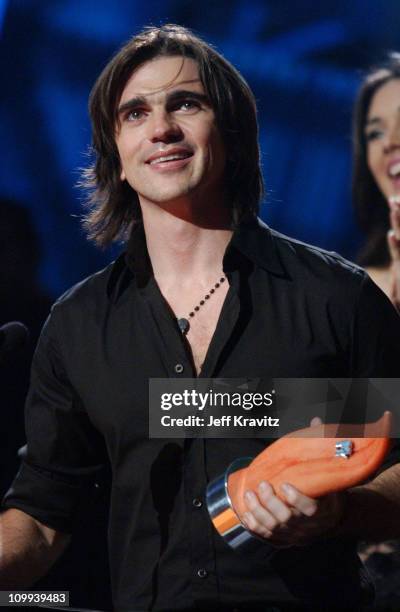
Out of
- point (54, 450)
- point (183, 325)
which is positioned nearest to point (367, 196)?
point (183, 325)

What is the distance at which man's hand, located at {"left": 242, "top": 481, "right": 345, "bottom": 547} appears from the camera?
125 cm

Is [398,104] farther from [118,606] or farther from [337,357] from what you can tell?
[118,606]

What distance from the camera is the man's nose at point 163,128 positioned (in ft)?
5.88

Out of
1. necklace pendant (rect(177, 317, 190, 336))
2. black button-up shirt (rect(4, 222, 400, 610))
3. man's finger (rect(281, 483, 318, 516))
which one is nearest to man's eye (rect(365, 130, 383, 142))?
black button-up shirt (rect(4, 222, 400, 610))

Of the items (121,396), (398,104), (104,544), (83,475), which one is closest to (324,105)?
(398,104)

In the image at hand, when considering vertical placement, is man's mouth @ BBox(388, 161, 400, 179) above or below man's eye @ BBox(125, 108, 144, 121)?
below

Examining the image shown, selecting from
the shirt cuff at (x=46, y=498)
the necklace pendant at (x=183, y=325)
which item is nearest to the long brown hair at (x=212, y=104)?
the necklace pendant at (x=183, y=325)

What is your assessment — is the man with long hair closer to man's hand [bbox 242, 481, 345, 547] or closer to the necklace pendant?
the necklace pendant

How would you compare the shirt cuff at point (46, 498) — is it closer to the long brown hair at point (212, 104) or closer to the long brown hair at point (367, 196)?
the long brown hair at point (212, 104)

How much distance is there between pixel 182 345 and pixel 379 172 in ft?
2.37

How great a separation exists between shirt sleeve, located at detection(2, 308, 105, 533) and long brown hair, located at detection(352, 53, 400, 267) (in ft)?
2.54

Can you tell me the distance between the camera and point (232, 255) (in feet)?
6.02

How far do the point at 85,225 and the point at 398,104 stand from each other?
2.67ft

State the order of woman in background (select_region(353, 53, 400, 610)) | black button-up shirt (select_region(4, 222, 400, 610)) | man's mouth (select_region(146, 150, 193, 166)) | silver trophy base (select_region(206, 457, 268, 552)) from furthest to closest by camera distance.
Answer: woman in background (select_region(353, 53, 400, 610))
man's mouth (select_region(146, 150, 193, 166))
black button-up shirt (select_region(4, 222, 400, 610))
silver trophy base (select_region(206, 457, 268, 552))
